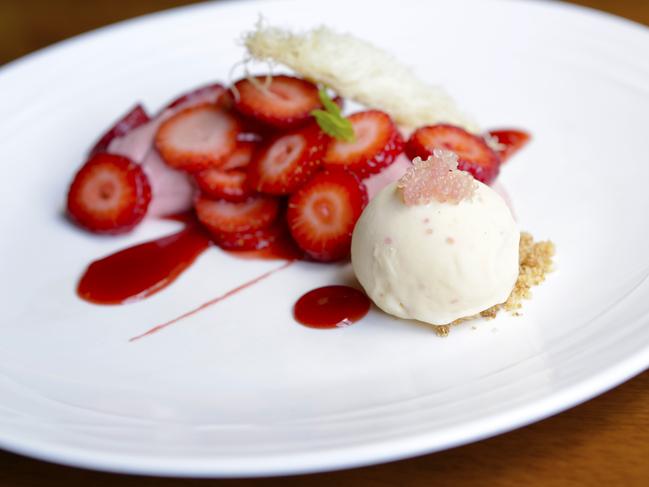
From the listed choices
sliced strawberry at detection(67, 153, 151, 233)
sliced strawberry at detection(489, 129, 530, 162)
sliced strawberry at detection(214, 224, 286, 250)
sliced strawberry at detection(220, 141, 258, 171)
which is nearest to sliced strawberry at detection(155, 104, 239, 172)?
sliced strawberry at detection(220, 141, 258, 171)

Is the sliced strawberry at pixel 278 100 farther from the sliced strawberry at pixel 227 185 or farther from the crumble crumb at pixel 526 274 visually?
the crumble crumb at pixel 526 274

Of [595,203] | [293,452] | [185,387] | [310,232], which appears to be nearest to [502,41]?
[595,203]

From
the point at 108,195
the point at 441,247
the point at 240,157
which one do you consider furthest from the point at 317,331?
the point at 108,195

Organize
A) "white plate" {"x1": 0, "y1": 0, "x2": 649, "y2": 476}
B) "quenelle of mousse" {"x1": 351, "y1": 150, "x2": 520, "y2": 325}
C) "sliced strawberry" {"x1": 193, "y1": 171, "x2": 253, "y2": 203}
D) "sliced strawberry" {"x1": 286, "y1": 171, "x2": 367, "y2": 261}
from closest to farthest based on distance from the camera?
1. "white plate" {"x1": 0, "y1": 0, "x2": 649, "y2": 476}
2. "quenelle of mousse" {"x1": 351, "y1": 150, "x2": 520, "y2": 325}
3. "sliced strawberry" {"x1": 286, "y1": 171, "x2": 367, "y2": 261}
4. "sliced strawberry" {"x1": 193, "y1": 171, "x2": 253, "y2": 203}

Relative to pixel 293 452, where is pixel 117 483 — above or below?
below

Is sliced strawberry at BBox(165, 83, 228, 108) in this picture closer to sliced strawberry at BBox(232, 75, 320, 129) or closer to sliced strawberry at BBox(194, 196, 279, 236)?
sliced strawberry at BBox(232, 75, 320, 129)

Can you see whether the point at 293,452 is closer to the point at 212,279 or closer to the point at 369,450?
the point at 369,450
